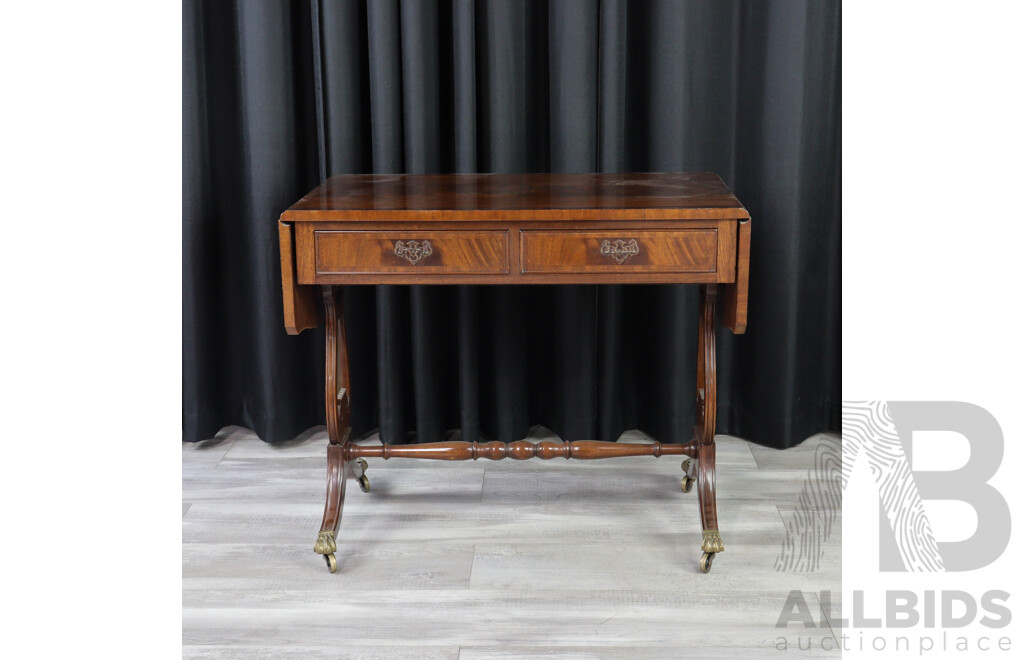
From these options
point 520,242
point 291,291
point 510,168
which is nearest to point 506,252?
point 520,242

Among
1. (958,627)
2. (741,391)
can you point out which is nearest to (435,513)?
(741,391)

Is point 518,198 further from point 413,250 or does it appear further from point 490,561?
point 490,561

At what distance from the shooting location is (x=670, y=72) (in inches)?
103

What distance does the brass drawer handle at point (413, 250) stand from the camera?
2027 millimetres

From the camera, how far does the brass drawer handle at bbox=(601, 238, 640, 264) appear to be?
79.2 inches

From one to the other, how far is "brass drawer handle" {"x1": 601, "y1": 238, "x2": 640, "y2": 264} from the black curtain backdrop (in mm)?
691

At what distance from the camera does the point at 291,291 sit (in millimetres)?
2074

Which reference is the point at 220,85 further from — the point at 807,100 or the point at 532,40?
the point at 807,100

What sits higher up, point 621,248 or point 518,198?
point 518,198

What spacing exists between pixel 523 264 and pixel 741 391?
117 cm

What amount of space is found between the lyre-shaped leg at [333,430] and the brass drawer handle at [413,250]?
0.29 m

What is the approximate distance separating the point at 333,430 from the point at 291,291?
411 mm

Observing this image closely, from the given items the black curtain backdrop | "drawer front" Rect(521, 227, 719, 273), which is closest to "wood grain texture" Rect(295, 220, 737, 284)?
"drawer front" Rect(521, 227, 719, 273)

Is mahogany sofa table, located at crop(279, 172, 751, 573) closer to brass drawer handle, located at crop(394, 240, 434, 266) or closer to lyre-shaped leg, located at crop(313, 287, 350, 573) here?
brass drawer handle, located at crop(394, 240, 434, 266)
